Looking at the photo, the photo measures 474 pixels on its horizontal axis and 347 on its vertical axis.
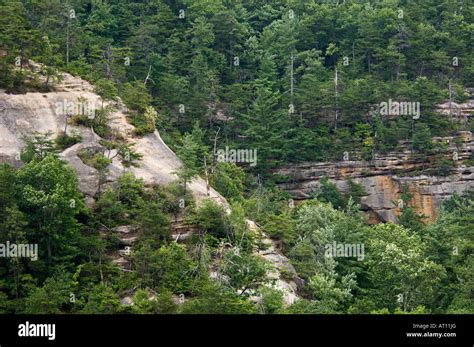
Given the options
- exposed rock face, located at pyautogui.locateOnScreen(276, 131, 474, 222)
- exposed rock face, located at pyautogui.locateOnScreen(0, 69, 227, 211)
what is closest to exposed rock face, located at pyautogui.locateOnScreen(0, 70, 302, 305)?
exposed rock face, located at pyautogui.locateOnScreen(0, 69, 227, 211)

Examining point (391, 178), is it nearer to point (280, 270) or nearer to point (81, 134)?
point (280, 270)

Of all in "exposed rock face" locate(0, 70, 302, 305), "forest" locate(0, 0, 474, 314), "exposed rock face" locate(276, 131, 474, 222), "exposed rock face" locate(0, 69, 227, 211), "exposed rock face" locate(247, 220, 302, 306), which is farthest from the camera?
"exposed rock face" locate(276, 131, 474, 222)

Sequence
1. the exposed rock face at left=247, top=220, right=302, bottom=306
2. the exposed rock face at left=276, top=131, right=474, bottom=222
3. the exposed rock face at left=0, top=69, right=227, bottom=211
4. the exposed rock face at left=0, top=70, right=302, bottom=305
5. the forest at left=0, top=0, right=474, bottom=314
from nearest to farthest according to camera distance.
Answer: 1. the forest at left=0, top=0, right=474, bottom=314
2. the exposed rock face at left=247, top=220, right=302, bottom=306
3. the exposed rock face at left=0, top=70, right=302, bottom=305
4. the exposed rock face at left=0, top=69, right=227, bottom=211
5. the exposed rock face at left=276, top=131, right=474, bottom=222

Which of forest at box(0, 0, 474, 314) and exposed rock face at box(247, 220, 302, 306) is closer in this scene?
forest at box(0, 0, 474, 314)

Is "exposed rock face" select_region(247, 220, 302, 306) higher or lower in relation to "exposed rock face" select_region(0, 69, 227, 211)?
lower

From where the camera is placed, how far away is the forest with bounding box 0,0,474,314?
113 ft

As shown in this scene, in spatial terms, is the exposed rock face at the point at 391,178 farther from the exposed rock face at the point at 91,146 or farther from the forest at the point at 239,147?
the exposed rock face at the point at 91,146

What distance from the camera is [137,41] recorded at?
196ft

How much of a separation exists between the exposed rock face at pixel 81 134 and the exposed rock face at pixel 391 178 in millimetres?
14770

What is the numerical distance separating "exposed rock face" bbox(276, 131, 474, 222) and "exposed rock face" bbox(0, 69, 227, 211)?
48.5 feet

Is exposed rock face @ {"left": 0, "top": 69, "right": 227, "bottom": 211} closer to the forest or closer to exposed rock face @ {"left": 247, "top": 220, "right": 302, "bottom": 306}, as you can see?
the forest

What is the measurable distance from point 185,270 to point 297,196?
2326cm
